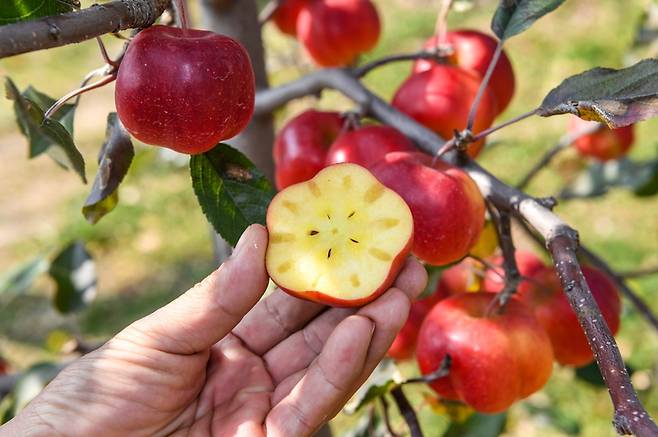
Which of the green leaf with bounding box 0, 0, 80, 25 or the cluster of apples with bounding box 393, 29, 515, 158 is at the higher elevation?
the green leaf with bounding box 0, 0, 80, 25

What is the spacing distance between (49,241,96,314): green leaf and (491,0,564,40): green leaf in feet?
2.53

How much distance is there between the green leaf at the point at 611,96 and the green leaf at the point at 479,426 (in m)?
0.53

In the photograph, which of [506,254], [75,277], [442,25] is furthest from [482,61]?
[75,277]

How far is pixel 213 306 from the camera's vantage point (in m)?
0.81

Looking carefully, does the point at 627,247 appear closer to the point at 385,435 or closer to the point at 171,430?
the point at 385,435

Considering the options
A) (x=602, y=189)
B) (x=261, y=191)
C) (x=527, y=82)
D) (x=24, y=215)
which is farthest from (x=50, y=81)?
(x=261, y=191)

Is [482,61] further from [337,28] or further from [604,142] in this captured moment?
[604,142]

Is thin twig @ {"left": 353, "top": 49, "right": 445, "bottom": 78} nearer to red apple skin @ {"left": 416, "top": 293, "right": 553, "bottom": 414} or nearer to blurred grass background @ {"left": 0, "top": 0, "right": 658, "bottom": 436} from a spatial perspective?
red apple skin @ {"left": 416, "top": 293, "right": 553, "bottom": 414}

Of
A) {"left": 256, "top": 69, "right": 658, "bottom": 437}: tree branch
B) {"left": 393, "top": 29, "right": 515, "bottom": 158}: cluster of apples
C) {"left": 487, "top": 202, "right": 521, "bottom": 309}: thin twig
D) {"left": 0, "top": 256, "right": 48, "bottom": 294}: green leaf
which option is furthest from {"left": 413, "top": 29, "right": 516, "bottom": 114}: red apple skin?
{"left": 0, "top": 256, "right": 48, "bottom": 294}: green leaf

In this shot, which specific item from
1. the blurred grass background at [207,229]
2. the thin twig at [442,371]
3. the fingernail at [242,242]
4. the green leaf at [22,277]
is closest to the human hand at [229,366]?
the fingernail at [242,242]

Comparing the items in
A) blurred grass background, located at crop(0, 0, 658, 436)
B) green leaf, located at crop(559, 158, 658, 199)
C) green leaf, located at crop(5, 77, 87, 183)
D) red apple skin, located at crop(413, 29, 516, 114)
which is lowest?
blurred grass background, located at crop(0, 0, 658, 436)

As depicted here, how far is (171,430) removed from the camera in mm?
888

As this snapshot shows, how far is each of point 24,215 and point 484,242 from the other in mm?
2473

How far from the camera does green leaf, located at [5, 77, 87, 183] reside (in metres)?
0.60
